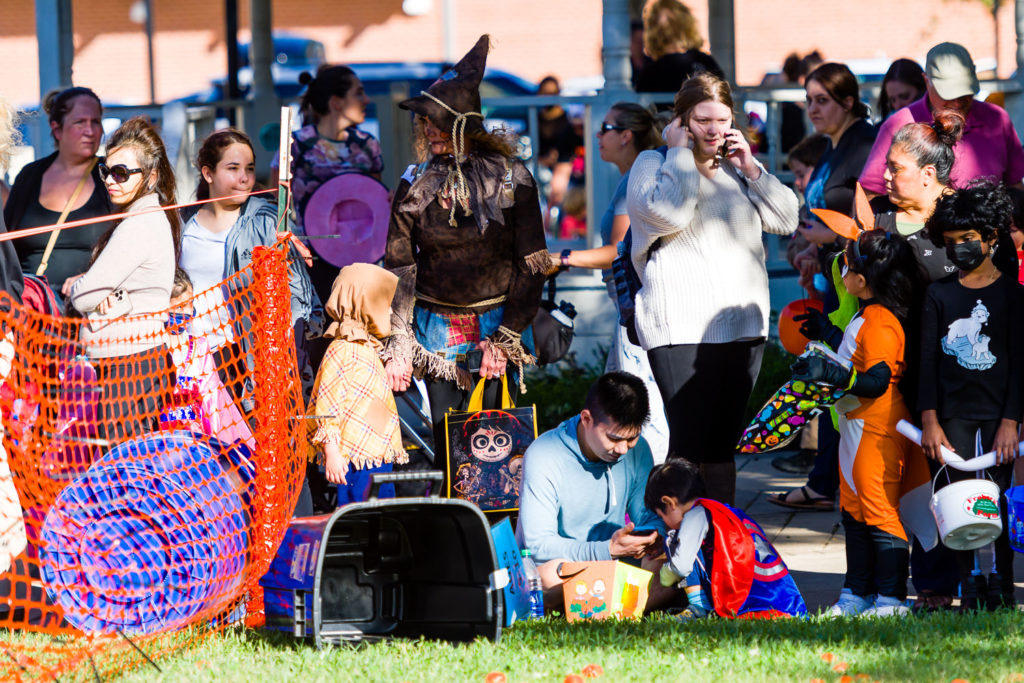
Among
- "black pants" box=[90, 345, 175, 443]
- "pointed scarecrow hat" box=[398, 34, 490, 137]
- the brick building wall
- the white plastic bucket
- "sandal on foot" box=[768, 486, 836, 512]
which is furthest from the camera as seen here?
the brick building wall

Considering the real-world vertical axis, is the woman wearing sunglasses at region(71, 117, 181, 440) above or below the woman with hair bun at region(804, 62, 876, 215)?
below

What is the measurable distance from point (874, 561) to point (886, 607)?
0.18 m

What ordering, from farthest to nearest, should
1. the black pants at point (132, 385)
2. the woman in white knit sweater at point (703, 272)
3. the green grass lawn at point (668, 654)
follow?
the woman in white knit sweater at point (703, 272) → the black pants at point (132, 385) → the green grass lawn at point (668, 654)

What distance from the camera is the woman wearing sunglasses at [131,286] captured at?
5.93 meters

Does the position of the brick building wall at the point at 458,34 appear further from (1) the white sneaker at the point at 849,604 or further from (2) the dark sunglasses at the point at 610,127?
(1) the white sneaker at the point at 849,604

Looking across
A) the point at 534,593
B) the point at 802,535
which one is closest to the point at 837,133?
the point at 802,535

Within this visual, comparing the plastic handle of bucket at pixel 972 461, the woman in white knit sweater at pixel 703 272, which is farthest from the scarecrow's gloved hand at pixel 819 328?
the plastic handle of bucket at pixel 972 461

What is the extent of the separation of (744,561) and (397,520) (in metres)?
1.33

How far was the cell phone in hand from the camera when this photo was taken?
251 inches

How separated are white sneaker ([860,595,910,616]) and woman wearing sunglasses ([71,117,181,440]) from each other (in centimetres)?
290

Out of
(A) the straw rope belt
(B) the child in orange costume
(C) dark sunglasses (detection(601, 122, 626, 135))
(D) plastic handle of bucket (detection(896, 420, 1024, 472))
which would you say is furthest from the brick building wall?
(D) plastic handle of bucket (detection(896, 420, 1024, 472))

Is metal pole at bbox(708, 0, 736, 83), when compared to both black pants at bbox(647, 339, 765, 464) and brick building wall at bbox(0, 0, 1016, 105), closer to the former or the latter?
black pants at bbox(647, 339, 765, 464)

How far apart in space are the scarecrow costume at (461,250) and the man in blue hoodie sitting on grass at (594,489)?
71cm

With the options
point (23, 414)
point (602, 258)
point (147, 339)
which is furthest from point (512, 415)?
point (23, 414)
